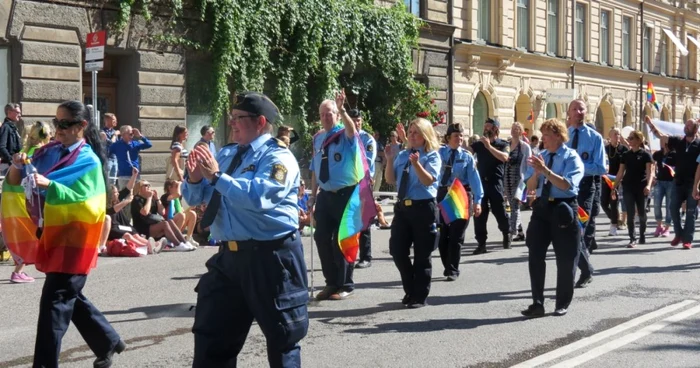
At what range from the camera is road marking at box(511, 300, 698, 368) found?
677 cm

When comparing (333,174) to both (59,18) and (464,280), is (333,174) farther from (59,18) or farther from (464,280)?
(59,18)

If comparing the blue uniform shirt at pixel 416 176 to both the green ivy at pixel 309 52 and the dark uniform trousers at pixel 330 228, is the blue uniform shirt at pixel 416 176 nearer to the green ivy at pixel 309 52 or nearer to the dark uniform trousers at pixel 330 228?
the dark uniform trousers at pixel 330 228

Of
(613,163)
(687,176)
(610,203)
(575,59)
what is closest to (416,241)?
(687,176)

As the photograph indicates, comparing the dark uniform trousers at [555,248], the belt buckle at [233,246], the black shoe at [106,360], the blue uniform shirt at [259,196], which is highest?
the blue uniform shirt at [259,196]

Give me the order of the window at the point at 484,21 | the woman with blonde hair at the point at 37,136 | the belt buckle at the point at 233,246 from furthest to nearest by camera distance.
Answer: the window at the point at 484,21, the woman with blonde hair at the point at 37,136, the belt buckle at the point at 233,246

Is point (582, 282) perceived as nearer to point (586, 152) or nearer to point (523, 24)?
point (586, 152)

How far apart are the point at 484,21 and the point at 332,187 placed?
23732 mm

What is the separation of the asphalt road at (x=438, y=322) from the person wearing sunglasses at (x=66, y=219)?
3.14 feet

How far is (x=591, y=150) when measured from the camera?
10.4 m

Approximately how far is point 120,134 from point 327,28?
7371mm

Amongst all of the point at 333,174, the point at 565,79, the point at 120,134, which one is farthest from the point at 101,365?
the point at 565,79

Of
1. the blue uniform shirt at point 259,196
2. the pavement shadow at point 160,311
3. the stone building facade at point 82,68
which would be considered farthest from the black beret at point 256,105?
the stone building facade at point 82,68

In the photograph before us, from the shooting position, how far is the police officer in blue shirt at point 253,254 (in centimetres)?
488

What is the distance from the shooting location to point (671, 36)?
145 feet
